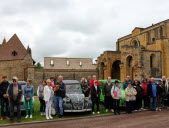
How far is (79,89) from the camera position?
1253 centimetres

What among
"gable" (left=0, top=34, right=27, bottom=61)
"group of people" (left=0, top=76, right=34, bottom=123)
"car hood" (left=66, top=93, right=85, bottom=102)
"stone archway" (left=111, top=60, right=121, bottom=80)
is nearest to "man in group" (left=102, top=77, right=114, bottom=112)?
"car hood" (left=66, top=93, right=85, bottom=102)

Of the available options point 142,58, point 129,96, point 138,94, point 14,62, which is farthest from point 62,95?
point 14,62

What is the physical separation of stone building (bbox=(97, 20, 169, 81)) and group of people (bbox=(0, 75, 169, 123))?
1855 centimetres

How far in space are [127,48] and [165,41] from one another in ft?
21.0

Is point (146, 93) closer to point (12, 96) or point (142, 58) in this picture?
point (12, 96)

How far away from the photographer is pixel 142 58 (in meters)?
32.2

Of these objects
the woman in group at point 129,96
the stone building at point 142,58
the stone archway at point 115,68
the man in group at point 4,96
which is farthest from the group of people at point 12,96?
the stone archway at point 115,68

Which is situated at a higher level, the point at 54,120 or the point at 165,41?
the point at 165,41

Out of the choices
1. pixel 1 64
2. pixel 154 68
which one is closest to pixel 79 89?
pixel 154 68

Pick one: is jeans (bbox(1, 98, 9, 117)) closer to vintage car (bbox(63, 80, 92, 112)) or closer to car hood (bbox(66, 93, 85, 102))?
vintage car (bbox(63, 80, 92, 112))

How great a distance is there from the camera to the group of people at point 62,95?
9938 millimetres

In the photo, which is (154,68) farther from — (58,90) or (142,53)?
(58,90)

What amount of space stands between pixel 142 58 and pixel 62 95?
77.8 feet

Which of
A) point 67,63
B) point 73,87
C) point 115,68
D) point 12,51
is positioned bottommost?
point 73,87
